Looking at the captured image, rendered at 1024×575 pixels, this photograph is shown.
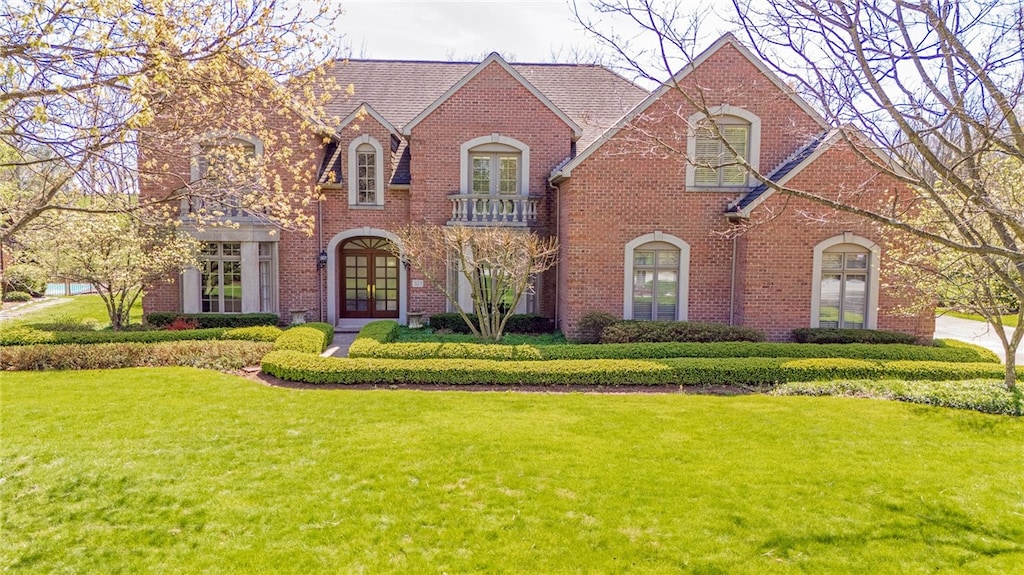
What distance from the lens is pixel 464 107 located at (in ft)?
53.1

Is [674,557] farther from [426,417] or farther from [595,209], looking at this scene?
[595,209]

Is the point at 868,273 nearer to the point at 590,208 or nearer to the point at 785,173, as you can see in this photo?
the point at 785,173

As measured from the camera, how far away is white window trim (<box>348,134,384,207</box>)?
55.0ft

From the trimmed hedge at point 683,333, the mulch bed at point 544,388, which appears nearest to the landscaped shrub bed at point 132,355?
the mulch bed at point 544,388

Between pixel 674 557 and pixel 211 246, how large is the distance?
15721 mm

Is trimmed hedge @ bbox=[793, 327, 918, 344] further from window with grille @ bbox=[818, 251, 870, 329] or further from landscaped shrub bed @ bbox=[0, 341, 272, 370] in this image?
landscaped shrub bed @ bbox=[0, 341, 272, 370]

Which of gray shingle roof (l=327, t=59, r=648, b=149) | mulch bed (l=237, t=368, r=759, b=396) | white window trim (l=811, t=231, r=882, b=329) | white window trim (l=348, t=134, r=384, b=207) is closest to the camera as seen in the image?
mulch bed (l=237, t=368, r=759, b=396)

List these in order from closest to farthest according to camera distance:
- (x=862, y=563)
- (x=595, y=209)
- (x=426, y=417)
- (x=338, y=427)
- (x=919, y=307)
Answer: (x=862, y=563), (x=338, y=427), (x=426, y=417), (x=919, y=307), (x=595, y=209)

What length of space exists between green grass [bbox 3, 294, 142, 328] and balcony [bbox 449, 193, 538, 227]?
10375 mm

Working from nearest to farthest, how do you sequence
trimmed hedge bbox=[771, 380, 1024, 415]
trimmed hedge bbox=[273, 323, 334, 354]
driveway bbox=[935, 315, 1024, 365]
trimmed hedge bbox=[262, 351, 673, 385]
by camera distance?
trimmed hedge bbox=[771, 380, 1024, 415] < trimmed hedge bbox=[262, 351, 673, 385] < trimmed hedge bbox=[273, 323, 334, 354] < driveway bbox=[935, 315, 1024, 365]

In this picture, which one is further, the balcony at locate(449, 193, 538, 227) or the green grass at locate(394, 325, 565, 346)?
the balcony at locate(449, 193, 538, 227)

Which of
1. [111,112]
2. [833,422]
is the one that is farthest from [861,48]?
[111,112]

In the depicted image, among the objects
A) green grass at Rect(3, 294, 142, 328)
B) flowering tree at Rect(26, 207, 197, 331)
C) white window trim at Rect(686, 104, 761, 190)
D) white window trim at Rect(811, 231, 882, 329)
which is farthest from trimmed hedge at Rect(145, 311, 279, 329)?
white window trim at Rect(811, 231, 882, 329)

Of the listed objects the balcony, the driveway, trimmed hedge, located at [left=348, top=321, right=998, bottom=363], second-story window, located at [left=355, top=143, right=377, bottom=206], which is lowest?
the driveway
